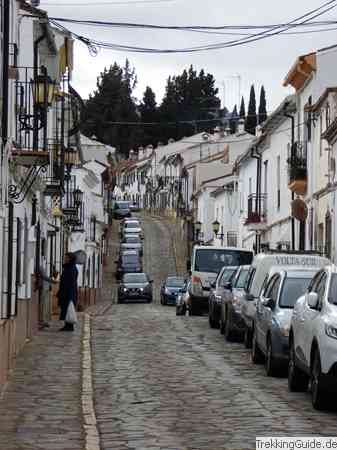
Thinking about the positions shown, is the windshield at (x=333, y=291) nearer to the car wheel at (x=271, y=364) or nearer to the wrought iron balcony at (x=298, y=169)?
the car wheel at (x=271, y=364)

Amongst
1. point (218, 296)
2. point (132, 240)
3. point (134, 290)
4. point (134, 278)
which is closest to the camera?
point (218, 296)

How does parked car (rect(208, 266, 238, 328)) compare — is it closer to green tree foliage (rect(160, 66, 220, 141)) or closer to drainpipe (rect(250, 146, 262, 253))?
drainpipe (rect(250, 146, 262, 253))

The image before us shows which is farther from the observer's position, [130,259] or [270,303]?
[130,259]

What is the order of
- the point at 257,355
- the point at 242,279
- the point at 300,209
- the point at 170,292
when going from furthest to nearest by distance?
the point at 170,292, the point at 300,209, the point at 242,279, the point at 257,355

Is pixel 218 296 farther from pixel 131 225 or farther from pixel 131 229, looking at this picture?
pixel 131 225

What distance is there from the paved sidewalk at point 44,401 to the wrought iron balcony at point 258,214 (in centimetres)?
2737

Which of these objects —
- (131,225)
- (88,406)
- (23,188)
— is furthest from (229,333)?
(131,225)

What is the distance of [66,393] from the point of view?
54.5 feet

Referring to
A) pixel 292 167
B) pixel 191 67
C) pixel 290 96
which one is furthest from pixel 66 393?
pixel 191 67

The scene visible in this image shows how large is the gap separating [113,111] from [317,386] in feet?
454

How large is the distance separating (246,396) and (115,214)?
9238 centimetres

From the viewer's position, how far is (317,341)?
14.5 m

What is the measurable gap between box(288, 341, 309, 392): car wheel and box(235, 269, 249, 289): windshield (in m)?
9.90

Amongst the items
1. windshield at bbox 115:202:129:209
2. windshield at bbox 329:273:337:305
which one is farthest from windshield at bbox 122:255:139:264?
windshield at bbox 329:273:337:305
